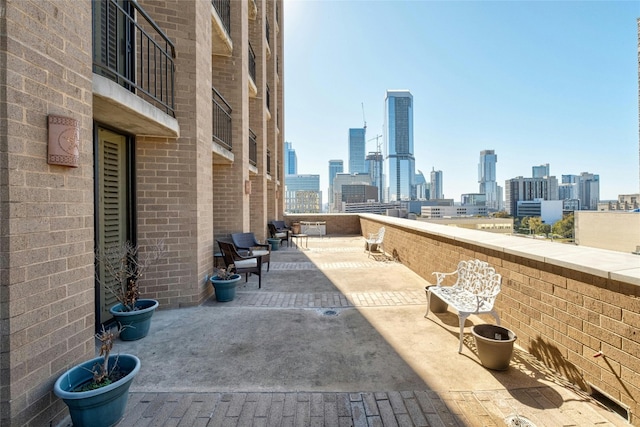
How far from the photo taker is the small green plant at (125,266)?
12.6 feet

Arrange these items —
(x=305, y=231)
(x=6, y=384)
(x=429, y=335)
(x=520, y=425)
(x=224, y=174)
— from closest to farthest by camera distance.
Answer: (x=6, y=384)
(x=520, y=425)
(x=429, y=335)
(x=224, y=174)
(x=305, y=231)

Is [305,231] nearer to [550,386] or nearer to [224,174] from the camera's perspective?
[224,174]

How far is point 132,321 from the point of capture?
376 centimetres

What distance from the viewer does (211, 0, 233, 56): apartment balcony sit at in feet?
22.4

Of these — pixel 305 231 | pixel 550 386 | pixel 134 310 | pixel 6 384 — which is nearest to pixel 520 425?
pixel 550 386

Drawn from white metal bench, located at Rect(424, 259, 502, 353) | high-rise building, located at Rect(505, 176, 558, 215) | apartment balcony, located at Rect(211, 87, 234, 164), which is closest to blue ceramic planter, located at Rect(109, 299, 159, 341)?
white metal bench, located at Rect(424, 259, 502, 353)

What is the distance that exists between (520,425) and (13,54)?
178 inches

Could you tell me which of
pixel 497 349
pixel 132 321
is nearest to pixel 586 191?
pixel 497 349

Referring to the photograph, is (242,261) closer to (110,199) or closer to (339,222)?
(110,199)

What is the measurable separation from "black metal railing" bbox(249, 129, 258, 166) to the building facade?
241cm

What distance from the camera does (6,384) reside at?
6.20 feet

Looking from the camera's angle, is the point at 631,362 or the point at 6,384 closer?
the point at 6,384

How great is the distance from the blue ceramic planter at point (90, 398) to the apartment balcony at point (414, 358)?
0.64ft

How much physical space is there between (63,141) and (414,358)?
3.96 m
